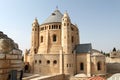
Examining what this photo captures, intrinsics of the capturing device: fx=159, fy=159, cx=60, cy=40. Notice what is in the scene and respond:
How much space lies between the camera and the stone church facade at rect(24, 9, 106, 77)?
30.3m

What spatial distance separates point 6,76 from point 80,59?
27834 millimetres

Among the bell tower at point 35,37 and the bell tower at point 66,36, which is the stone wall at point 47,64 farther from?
the bell tower at point 35,37

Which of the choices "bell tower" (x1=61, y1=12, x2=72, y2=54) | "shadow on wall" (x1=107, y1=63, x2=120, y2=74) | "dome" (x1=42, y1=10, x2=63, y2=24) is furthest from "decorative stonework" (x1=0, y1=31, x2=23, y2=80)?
"shadow on wall" (x1=107, y1=63, x2=120, y2=74)

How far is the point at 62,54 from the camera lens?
100 feet

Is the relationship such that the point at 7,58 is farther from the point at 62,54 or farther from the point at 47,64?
the point at 47,64

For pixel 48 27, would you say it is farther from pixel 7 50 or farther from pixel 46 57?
pixel 7 50

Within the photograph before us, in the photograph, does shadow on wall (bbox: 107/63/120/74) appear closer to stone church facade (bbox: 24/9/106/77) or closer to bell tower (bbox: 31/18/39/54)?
stone church facade (bbox: 24/9/106/77)

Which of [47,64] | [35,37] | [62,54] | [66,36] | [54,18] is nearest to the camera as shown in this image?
[62,54]

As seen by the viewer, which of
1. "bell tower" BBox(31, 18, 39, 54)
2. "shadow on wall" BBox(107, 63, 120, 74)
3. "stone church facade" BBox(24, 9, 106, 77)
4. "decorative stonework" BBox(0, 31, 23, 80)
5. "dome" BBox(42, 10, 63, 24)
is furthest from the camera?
"shadow on wall" BBox(107, 63, 120, 74)

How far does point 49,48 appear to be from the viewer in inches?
1310

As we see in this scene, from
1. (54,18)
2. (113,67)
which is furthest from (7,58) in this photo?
(113,67)

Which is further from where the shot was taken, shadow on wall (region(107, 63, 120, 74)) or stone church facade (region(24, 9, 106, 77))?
shadow on wall (region(107, 63, 120, 74))

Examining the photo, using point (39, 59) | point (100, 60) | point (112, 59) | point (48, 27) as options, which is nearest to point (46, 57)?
point (39, 59)

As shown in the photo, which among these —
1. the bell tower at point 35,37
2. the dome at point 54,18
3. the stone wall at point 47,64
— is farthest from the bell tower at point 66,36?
the bell tower at point 35,37
